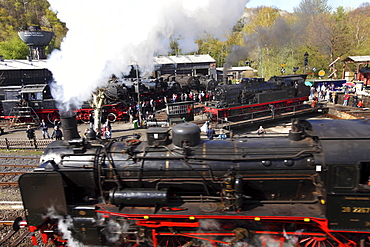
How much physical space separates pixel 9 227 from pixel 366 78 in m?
41.2

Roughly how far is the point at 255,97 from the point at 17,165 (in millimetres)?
18038

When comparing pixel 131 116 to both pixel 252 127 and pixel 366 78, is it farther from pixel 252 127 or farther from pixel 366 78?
pixel 366 78

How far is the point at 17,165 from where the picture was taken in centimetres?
1245

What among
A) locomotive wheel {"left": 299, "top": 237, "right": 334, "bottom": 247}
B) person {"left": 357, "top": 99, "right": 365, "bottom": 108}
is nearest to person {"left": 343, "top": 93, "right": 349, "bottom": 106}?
person {"left": 357, "top": 99, "right": 365, "bottom": 108}

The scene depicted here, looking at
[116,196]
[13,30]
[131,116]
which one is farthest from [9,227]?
[13,30]

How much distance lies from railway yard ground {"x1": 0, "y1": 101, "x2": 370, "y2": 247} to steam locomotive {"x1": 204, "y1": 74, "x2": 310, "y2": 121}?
1.56 m

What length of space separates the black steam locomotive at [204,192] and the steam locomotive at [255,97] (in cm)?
1463

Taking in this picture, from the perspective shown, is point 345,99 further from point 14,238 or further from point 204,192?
point 14,238

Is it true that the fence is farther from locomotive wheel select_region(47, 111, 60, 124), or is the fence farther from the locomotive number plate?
the locomotive number plate

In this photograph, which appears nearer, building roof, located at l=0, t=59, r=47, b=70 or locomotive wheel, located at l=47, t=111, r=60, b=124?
locomotive wheel, located at l=47, t=111, r=60, b=124

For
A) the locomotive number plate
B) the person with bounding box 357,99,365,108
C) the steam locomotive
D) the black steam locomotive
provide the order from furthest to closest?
the person with bounding box 357,99,365,108 < the steam locomotive < the black steam locomotive < the locomotive number plate

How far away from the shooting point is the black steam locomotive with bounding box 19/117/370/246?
18.0 ft

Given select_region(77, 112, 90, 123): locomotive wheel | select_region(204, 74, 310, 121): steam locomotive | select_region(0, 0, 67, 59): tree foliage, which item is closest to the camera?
select_region(204, 74, 310, 121): steam locomotive

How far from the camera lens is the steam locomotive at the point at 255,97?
21.3 m
